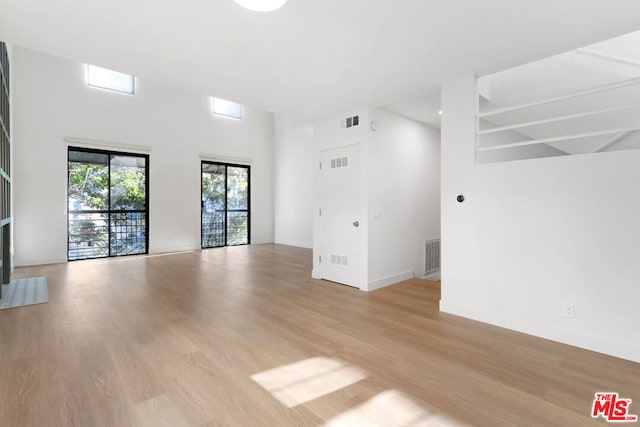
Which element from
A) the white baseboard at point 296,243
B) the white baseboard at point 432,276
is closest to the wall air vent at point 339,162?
the white baseboard at point 432,276

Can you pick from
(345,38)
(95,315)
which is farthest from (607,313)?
(95,315)

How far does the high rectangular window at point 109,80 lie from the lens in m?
6.38

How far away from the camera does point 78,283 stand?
444 cm

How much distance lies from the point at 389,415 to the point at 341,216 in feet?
10.1

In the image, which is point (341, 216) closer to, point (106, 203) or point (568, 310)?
point (568, 310)

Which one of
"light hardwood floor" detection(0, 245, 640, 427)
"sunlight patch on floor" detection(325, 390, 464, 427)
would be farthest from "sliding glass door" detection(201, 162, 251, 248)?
"sunlight patch on floor" detection(325, 390, 464, 427)

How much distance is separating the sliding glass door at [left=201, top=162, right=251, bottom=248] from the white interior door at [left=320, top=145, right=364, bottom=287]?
15.0ft

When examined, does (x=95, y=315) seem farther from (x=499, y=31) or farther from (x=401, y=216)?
(x=499, y=31)

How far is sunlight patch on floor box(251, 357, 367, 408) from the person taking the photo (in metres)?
1.85

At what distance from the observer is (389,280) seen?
449 cm

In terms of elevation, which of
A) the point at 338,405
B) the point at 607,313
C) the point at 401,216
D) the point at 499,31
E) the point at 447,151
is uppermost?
the point at 499,31

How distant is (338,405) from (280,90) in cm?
320

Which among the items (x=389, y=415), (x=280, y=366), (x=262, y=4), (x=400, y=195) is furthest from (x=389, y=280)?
(x=262, y=4)

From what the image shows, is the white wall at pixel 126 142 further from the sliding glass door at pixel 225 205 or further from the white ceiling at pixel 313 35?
the white ceiling at pixel 313 35
